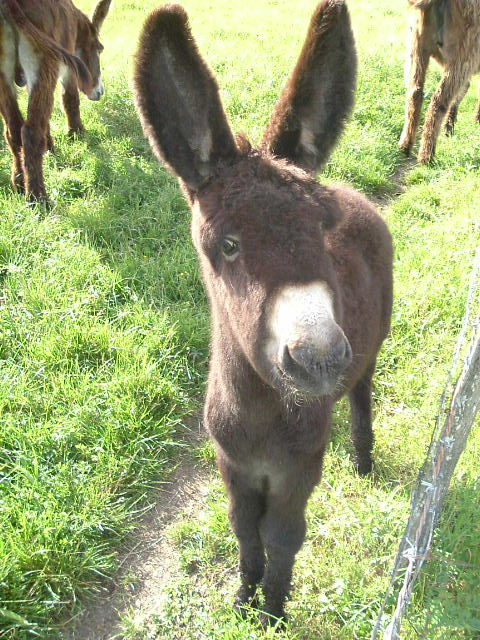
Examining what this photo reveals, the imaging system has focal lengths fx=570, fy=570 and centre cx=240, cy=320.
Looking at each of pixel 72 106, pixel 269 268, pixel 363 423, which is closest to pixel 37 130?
pixel 72 106

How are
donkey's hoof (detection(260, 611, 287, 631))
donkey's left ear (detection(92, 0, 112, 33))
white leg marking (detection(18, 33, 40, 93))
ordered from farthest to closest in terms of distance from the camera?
donkey's left ear (detection(92, 0, 112, 33)) → white leg marking (detection(18, 33, 40, 93)) → donkey's hoof (detection(260, 611, 287, 631))

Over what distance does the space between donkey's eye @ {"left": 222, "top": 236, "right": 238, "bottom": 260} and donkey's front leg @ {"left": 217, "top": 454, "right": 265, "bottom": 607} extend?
40.0 inches

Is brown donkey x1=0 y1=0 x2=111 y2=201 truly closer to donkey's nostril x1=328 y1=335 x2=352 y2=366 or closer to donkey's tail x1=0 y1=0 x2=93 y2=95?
donkey's tail x1=0 y1=0 x2=93 y2=95

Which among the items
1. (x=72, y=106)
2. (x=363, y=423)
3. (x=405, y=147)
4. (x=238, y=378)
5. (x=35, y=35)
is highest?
(x=35, y=35)

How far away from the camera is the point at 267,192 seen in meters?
1.86

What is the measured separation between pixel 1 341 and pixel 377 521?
105 inches

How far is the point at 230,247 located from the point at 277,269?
24 centimetres

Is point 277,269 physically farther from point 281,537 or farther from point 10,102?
point 10,102

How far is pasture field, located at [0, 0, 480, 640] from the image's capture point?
9.01ft

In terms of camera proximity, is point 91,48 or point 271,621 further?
point 91,48

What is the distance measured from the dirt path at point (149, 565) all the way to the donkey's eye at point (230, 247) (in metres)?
1.91

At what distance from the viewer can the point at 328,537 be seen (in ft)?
10.1

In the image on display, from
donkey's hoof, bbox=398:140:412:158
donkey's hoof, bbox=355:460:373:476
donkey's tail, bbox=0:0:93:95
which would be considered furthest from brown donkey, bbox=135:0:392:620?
donkey's hoof, bbox=398:140:412:158

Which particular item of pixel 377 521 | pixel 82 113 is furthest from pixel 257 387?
Result: pixel 82 113
